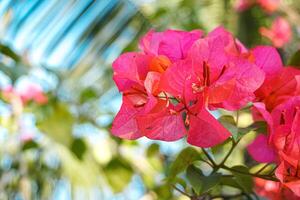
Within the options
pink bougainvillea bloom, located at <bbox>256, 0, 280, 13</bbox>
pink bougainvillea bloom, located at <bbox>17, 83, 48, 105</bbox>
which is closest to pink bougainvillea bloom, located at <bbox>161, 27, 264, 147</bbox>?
pink bougainvillea bloom, located at <bbox>17, 83, 48, 105</bbox>

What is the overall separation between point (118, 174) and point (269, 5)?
1.24 metres

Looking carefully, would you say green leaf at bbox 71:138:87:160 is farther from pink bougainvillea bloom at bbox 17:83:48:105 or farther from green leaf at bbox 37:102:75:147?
pink bougainvillea bloom at bbox 17:83:48:105

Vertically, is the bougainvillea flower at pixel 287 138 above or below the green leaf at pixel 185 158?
above

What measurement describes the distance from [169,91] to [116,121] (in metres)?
0.06

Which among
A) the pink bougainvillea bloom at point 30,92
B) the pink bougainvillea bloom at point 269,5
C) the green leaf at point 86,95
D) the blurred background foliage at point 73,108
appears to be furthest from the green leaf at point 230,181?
the pink bougainvillea bloom at point 269,5

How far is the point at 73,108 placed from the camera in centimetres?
128

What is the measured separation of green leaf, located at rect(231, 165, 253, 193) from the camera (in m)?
0.50

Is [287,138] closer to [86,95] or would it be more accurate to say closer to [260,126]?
[260,126]

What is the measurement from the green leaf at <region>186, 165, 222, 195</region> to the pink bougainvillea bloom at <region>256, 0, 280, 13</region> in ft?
5.34

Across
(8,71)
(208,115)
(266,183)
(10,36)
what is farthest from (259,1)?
(208,115)

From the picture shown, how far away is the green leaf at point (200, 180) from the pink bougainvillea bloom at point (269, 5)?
1626 mm

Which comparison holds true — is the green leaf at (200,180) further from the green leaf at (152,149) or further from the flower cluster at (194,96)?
the green leaf at (152,149)

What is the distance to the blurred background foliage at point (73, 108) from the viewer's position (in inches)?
41.1

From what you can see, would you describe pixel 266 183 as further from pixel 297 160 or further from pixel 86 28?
pixel 86 28
